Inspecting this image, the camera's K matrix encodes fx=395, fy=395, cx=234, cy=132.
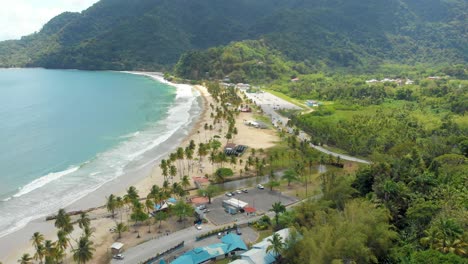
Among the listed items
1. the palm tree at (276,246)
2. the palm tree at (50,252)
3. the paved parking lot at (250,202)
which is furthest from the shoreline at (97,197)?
the palm tree at (276,246)

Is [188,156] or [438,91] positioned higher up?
[438,91]

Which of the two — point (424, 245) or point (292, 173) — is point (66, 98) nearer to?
point (292, 173)

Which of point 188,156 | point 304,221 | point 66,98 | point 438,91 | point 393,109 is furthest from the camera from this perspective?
point 66,98

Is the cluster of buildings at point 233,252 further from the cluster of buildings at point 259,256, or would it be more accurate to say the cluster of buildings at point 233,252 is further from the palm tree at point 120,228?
the palm tree at point 120,228

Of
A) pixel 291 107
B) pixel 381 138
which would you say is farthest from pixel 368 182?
pixel 291 107

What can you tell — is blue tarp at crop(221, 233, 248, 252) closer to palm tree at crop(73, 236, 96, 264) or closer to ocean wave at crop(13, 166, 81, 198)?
palm tree at crop(73, 236, 96, 264)

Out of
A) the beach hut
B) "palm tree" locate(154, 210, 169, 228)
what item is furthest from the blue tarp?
the beach hut

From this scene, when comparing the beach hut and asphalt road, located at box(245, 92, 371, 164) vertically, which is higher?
asphalt road, located at box(245, 92, 371, 164)
